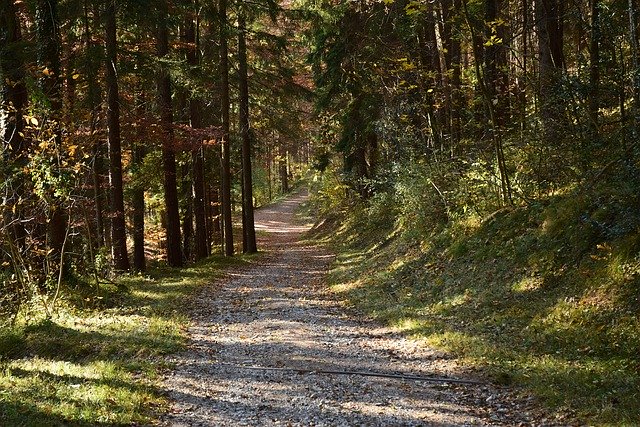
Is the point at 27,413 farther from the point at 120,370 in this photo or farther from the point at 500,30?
the point at 500,30

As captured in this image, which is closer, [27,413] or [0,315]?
[27,413]

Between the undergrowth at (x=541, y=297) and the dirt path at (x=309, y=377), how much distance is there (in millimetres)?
550

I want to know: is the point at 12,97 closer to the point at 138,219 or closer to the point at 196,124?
the point at 138,219

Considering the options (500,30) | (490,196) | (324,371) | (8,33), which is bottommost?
(324,371)

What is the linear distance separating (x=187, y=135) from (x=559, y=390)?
1311 centimetres

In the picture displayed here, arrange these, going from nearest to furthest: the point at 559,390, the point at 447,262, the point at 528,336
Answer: the point at 559,390 < the point at 528,336 < the point at 447,262

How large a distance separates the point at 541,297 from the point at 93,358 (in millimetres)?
6861

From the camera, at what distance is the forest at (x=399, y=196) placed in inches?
287

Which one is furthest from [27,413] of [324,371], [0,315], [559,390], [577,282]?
[577,282]

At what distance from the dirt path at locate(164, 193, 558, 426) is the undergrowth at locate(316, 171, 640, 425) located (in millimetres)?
550

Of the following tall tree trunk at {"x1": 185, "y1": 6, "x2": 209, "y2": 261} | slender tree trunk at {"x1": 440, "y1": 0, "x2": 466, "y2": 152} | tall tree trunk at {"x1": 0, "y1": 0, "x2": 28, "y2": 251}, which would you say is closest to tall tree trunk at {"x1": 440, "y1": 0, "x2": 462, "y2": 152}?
slender tree trunk at {"x1": 440, "y1": 0, "x2": 466, "y2": 152}

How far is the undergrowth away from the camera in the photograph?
20.5ft

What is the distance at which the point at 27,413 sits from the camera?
5.55 m

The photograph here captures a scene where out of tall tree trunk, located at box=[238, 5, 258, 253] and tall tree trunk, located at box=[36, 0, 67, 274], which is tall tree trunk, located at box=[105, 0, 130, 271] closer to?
tall tree trunk, located at box=[36, 0, 67, 274]
